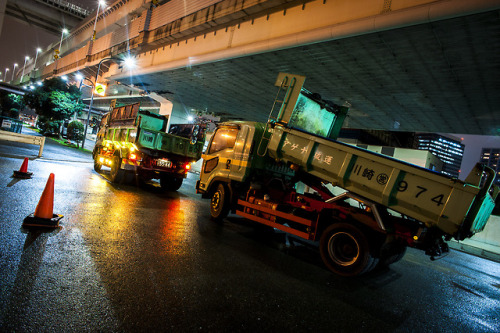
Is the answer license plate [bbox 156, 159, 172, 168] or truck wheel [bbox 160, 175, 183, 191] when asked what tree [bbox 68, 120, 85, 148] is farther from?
license plate [bbox 156, 159, 172, 168]

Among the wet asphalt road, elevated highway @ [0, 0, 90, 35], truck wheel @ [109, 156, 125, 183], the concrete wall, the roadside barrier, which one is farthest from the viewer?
elevated highway @ [0, 0, 90, 35]

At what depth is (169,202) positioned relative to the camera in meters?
8.42

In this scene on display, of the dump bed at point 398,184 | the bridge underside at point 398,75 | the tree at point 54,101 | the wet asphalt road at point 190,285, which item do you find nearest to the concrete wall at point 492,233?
the wet asphalt road at point 190,285

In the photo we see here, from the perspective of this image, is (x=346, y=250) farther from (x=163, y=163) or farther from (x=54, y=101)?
(x=54, y=101)

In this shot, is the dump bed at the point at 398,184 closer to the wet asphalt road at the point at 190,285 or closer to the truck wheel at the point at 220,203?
the wet asphalt road at the point at 190,285

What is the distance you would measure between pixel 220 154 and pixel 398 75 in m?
10.4

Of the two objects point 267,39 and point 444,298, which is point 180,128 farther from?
point 444,298

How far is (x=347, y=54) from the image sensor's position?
38.9ft

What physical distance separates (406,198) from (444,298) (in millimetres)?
1871

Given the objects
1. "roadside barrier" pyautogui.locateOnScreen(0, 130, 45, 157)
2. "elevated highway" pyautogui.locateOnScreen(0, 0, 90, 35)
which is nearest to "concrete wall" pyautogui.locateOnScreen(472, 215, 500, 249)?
"roadside barrier" pyautogui.locateOnScreen(0, 130, 45, 157)

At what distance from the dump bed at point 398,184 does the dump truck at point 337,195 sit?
0.04 ft

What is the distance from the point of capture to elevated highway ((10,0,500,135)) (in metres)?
9.05

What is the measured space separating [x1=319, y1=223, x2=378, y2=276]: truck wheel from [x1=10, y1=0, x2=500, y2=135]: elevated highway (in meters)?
7.71

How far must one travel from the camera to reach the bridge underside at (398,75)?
30.9 ft
